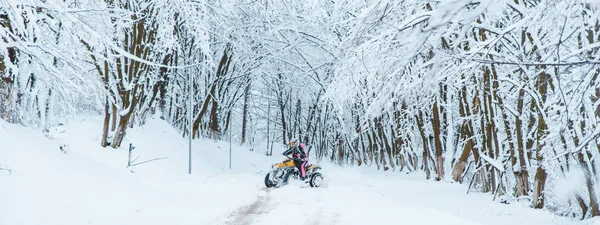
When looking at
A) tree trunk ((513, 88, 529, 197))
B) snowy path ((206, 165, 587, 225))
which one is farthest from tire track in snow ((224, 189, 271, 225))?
tree trunk ((513, 88, 529, 197))

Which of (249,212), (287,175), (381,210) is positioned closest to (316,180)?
(287,175)

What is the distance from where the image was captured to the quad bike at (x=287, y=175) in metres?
15.0

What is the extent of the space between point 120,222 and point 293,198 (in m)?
4.75

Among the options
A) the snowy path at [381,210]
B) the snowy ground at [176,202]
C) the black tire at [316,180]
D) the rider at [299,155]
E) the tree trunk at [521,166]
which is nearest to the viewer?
the snowy ground at [176,202]

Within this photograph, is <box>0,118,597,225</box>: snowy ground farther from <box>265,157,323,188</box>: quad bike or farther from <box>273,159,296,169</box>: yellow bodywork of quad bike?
<box>273,159,296,169</box>: yellow bodywork of quad bike

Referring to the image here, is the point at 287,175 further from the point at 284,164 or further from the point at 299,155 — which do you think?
the point at 299,155

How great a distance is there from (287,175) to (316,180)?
891 mm

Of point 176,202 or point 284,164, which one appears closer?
point 176,202

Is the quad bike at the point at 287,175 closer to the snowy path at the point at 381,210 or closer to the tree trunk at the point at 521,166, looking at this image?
the snowy path at the point at 381,210

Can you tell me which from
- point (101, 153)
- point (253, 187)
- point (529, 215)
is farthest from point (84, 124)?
point (529, 215)

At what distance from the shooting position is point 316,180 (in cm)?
1529

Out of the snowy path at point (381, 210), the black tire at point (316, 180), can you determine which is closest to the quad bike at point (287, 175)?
the black tire at point (316, 180)

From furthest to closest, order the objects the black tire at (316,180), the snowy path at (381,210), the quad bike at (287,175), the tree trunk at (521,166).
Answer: the black tire at (316,180)
the quad bike at (287,175)
the tree trunk at (521,166)
the snowy path at (381,210)

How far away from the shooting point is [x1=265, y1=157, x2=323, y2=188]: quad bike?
15.0 metres
